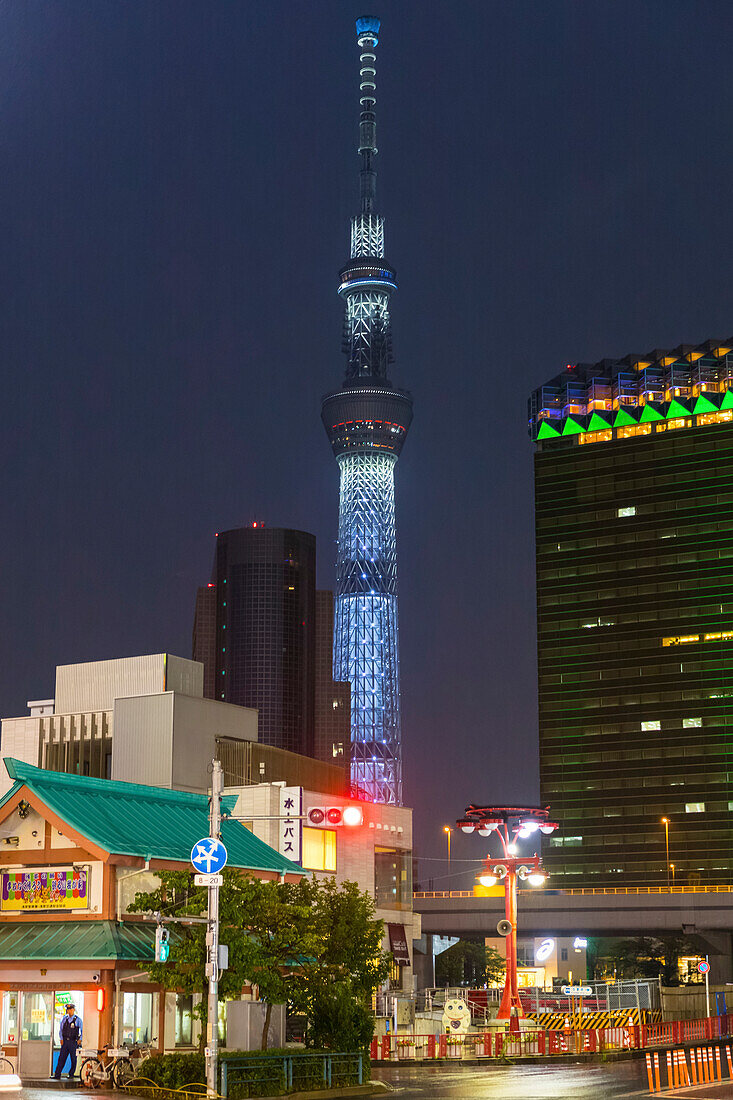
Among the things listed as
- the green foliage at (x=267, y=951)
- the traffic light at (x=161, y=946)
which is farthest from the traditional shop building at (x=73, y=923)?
the traffic light at (x=161, y=946)

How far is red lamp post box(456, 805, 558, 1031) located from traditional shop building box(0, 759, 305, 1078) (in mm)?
25256

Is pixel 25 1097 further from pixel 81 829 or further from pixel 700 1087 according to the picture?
pixel 700 1087

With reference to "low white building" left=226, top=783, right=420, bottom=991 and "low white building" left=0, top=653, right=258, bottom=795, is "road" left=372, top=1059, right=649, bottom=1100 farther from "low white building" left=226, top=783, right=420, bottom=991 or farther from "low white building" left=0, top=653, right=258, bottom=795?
"low white building" left=0, top=653, right=258, bottom=795

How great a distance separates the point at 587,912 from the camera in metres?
→ 158

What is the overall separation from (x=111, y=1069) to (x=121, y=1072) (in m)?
0.59

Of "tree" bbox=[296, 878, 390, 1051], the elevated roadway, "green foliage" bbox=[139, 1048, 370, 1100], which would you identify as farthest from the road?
the elevated roadway

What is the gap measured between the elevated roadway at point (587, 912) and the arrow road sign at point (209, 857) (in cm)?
12261

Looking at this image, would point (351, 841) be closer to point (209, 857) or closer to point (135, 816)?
point (135, 816)

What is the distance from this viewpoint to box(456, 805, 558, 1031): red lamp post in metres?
72.2

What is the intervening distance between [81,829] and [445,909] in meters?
118

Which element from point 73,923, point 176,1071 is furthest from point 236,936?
point 73,923

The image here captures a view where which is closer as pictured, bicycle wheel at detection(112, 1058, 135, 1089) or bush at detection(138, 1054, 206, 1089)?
bush at detection(138, 1054, 206, 1089)

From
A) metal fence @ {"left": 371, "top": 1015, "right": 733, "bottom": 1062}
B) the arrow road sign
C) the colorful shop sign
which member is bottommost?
metal fence @ {"left": 371, "top": 1015, "right": 733, "bottom": 1062}

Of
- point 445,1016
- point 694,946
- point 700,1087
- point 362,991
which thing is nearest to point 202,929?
point 362,991
